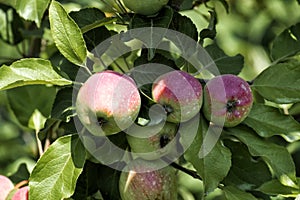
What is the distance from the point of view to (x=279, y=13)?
2191 millimetres

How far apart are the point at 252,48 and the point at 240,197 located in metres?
1.18

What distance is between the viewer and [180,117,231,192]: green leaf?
0.91m

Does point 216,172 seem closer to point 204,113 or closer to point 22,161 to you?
point 204,113

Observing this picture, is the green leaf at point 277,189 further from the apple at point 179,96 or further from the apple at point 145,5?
the apple at point 145,5

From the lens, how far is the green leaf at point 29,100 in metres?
1.32

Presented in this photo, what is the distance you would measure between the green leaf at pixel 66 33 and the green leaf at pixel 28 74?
4 cm

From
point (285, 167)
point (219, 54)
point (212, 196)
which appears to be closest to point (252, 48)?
point (212, 196)

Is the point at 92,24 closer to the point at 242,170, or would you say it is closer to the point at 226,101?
the point at 226,101

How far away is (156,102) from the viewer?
93 cm

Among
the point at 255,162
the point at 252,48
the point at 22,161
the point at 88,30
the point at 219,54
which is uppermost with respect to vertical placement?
the point at 88,30

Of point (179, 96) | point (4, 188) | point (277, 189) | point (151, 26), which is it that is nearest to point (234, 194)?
point (277, 189)

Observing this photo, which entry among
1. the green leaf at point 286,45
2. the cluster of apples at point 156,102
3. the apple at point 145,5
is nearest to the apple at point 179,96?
the cluster of apples at point 156,102

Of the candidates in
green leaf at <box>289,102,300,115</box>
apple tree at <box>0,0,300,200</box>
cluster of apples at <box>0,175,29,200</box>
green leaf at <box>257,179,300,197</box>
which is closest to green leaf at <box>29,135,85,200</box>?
apple tree at <box>0,0,300,200</box>

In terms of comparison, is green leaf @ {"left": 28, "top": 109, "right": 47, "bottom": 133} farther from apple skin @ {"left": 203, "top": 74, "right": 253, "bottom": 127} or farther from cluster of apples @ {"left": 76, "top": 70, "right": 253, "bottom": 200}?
apple skin @ {"left": 203, "top": 74, "right": 253, "bottom": 127}
